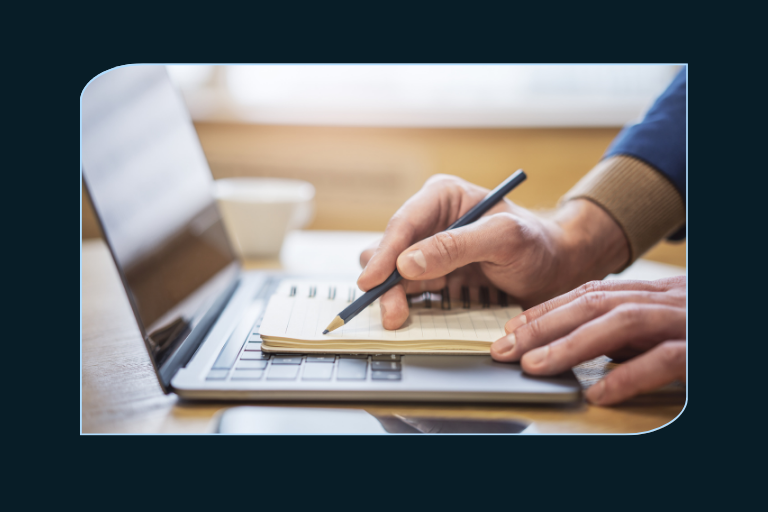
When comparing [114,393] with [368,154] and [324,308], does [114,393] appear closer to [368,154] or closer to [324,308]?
[324,308]

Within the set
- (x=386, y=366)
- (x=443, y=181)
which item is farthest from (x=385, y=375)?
(x=443, y=181)

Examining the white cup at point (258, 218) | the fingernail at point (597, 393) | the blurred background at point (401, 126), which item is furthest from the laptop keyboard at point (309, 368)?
the white cup at point (258, 218)

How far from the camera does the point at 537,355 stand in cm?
30

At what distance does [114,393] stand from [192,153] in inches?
11.9

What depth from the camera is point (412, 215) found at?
0.43 m

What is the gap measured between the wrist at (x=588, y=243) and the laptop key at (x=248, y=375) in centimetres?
29

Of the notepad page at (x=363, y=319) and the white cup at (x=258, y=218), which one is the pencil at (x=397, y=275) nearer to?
the notepad page at (x=363, y=319)

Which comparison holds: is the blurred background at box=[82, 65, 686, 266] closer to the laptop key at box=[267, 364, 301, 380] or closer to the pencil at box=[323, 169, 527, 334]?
the pencil at box=[323, 169, 527, 334]

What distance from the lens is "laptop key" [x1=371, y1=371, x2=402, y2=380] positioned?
298 millimetres

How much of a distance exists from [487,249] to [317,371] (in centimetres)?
16

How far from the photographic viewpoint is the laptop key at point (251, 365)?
1.01 ft

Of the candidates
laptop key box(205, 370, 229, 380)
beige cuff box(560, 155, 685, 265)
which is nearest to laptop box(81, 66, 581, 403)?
laptop key box(205, 370, 229, 380)

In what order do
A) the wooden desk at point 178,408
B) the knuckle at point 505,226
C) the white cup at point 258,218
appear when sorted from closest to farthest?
the wooden desk at point 178,408
the knuckle at point 505,226
the white cup at point 258,218

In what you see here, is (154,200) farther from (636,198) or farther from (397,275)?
(636,198)
